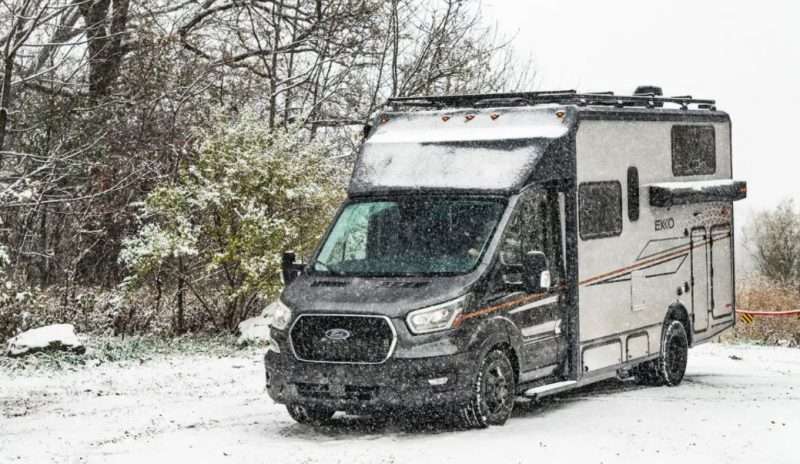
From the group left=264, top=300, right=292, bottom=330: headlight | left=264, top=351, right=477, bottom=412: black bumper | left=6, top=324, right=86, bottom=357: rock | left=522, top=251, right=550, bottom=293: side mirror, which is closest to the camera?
left=264, top=351, right=477, bottom=412: black bumper

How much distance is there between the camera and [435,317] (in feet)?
36.2

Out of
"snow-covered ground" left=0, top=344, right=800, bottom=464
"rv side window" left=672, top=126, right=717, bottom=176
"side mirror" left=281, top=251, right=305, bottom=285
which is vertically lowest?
"snow-covered ground" left=0, top=344, right=800, bottom=464

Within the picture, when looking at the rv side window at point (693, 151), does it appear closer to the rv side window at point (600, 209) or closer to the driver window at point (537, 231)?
the rv side window at point (600, 209)

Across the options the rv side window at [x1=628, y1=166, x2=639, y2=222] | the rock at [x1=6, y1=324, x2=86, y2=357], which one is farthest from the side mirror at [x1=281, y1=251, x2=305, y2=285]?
the rock at [x1=6, y1=324, x2=86, y2=357]

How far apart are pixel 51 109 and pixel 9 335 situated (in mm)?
4555

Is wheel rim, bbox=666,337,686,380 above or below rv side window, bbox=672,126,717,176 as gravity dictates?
below

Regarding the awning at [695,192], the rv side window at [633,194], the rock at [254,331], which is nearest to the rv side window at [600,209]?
the rv side window at [633,194]

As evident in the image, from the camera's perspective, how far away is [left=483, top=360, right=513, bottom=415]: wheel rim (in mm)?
11477

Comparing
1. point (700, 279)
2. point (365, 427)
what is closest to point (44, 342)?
point (365, 427)

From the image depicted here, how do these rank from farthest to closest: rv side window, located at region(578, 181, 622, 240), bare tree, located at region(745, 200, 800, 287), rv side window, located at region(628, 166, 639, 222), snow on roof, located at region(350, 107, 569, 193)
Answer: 1. bare tree, located at region(745, 200, 800, 287)
2. rv side window, located at region(628, 166, 639, 222)
3. rv side window, located at region(578, 181, 622, 240)
4. snow on roof, located at region(350, 107, 569, 193)

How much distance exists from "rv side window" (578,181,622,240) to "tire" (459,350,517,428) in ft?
6.08

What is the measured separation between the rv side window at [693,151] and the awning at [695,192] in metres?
0.16

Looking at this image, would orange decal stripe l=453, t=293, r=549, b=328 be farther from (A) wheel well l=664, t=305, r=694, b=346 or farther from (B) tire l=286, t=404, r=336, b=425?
(A) wheel well l=664, t=305, r=694, b=346

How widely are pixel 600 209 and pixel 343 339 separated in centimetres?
354
